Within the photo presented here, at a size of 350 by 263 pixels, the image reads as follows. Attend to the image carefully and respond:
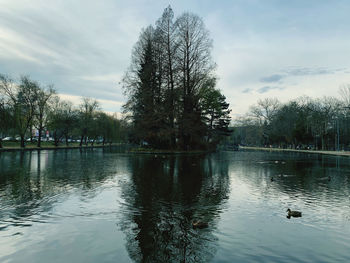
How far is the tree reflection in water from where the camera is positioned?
6.22 meters

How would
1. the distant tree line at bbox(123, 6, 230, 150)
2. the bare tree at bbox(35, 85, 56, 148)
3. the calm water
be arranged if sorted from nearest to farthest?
the calm water
the distant tree line at bbox(123, 6, 230, 150)
the bare tree at bbox(35, 85, 56, 148)

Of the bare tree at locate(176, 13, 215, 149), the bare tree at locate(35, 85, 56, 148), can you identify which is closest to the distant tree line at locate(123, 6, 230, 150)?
the bare tree at locate(176, 13, 215, 149)

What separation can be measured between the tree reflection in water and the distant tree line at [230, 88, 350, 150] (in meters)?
56.3

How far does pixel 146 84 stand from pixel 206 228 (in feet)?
133

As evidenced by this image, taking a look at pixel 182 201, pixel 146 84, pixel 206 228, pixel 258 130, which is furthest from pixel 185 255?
pixel 258 130

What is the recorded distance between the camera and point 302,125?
79750 millimetres

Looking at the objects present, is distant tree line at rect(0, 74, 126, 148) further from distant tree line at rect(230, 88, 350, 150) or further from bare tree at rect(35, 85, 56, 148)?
distant tree line at rect(230, 88, 350, 150)

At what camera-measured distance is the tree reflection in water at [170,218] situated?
6.22 meters

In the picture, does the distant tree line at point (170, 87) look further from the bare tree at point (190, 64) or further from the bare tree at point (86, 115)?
the bare tree at point (86, 115)

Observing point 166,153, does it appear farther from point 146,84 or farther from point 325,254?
point 325,254

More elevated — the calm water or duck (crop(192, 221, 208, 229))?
duck (crop(192, 221, 208, 229))

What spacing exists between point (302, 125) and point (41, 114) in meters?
69.4

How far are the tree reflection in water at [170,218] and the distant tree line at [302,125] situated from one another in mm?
56323

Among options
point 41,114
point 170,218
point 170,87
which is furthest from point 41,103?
point 170,218
